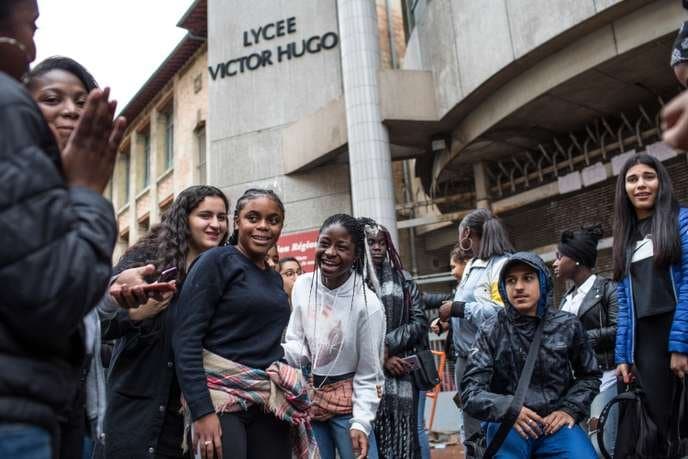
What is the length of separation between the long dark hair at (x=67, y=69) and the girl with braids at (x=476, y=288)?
10.7ft

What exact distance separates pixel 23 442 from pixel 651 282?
337 cm

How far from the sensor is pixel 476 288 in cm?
478

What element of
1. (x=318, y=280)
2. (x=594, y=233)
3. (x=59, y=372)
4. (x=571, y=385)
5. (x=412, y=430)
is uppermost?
(x=594, y=233)

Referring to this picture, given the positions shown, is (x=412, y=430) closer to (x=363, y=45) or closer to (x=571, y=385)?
(x=571, y=385)

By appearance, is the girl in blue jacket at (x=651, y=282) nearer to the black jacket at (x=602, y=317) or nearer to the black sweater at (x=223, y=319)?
the black jacket at (x=602, y=317)

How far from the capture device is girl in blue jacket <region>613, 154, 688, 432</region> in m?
3.38

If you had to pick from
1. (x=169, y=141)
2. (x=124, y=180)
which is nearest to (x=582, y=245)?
(x=169, y=141)

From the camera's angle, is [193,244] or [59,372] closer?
[59,372]

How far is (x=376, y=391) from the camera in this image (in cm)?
354

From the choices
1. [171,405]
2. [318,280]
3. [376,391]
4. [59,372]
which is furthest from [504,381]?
[59,372]

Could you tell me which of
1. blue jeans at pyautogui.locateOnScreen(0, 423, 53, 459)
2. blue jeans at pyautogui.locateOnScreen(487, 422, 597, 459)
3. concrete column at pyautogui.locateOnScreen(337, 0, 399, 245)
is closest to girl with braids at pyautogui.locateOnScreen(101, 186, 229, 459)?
blue jeans at pyautogui.locateOnScreen(0, 423, 53, 459)

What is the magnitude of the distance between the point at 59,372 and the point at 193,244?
204 centimetres

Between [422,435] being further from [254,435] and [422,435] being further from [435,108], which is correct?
[435,108]

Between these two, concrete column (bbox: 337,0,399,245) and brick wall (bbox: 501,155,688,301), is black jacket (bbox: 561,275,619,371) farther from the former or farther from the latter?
concrete column (bbox: 337,0,399,245)
